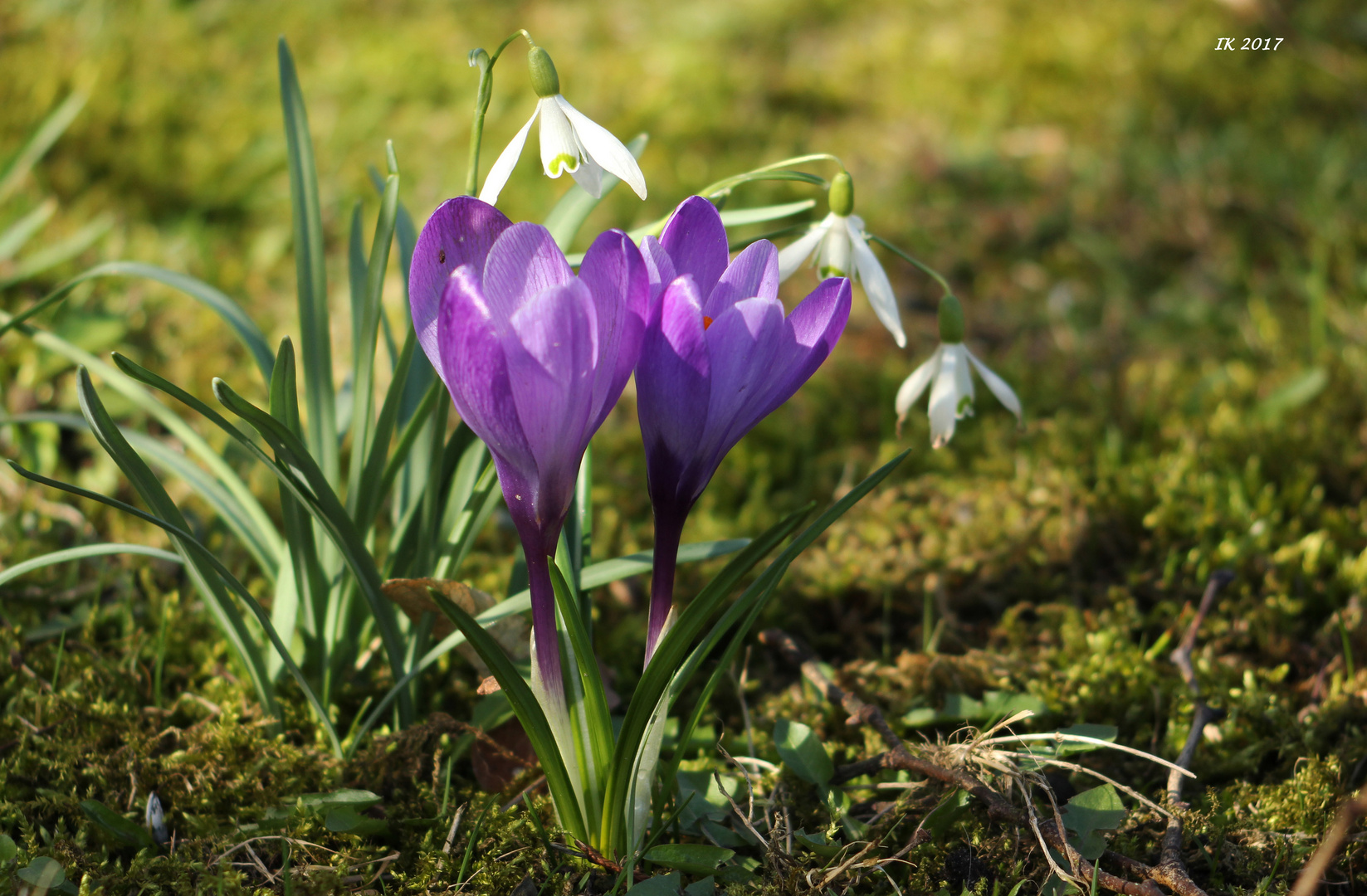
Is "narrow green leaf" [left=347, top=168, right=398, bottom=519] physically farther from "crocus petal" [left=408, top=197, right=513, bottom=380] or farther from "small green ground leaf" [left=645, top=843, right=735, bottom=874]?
"small green ground leaf" [left=645, top=843, right=735, bottom=874]

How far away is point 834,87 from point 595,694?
3382 mm

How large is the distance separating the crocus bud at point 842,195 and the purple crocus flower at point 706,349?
0.86ft

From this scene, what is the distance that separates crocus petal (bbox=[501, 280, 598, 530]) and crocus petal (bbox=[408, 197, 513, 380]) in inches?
3.9

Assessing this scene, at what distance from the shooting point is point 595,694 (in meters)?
1.10

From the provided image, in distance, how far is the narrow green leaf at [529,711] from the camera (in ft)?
3.34

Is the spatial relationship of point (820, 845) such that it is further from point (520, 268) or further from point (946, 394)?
point (520, 268)

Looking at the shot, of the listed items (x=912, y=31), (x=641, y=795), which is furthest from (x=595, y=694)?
(x=912, y=31)

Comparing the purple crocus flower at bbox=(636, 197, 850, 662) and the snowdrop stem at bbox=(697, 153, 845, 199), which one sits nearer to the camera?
the purple crocus flower at bbox=(636, 197, 850, 662)

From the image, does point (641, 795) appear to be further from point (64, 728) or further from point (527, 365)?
point (64, 728)

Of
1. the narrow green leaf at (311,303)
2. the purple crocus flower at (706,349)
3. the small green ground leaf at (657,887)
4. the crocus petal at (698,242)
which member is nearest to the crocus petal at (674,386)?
the purple crocus flower at (706,349)

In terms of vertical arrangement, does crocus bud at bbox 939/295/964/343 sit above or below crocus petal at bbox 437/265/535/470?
below

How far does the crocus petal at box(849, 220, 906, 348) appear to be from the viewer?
50.6 inches

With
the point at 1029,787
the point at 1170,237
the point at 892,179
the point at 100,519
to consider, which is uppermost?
the point at 892,179

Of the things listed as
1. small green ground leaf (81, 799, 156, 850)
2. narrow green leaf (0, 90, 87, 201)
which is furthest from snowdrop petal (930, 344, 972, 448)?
narrow green leaf (0, 90, 87, 201)
